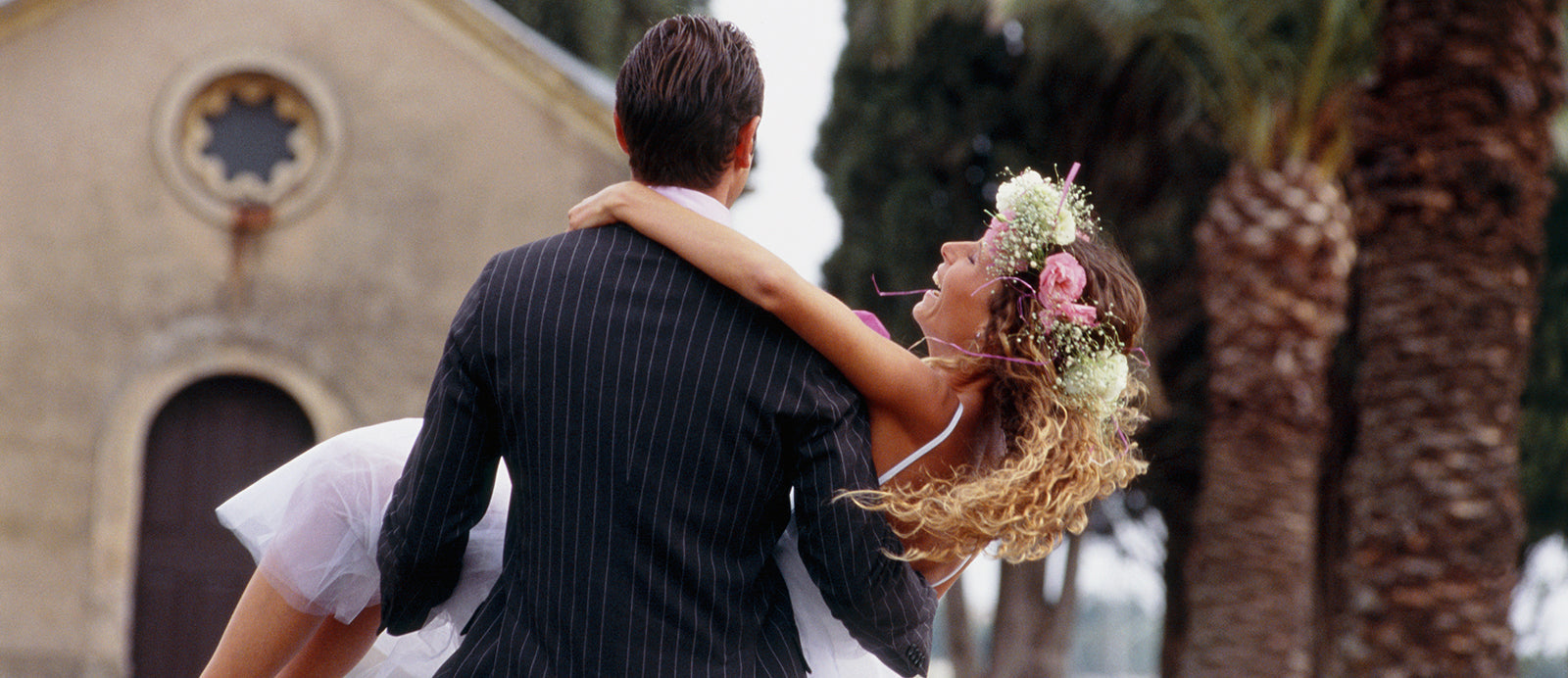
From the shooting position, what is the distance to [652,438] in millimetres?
2025

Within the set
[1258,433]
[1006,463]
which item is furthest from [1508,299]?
[1006,463]

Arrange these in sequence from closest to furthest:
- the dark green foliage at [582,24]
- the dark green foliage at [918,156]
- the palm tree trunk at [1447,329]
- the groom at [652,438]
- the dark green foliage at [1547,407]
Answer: the groom at [652,438]
the palm tree trunk at [1447,329]
the dark green foliage at [918,156]
the dark green foliage at [1547,407]
the dark green foliage at [582,24]

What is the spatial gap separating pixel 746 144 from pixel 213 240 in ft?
29.6

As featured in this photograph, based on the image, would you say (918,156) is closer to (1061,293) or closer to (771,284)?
(1061,293)

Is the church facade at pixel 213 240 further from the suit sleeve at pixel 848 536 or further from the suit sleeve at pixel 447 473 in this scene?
the suit sleeve at pixel 848 536

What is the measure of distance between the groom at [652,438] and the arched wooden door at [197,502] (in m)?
8.70

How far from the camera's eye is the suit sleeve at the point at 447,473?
2.09 m

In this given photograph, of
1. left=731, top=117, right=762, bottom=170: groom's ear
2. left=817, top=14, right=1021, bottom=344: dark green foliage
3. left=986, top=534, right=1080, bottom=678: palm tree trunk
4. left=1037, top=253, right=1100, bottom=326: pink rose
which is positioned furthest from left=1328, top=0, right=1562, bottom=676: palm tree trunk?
left=986, top=534, right=1080, bottom=678: palm tree trunk

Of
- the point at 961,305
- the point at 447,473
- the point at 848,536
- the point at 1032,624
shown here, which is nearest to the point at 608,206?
the point at 447,473

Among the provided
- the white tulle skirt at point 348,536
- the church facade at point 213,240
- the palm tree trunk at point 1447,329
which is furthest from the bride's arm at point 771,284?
the church facade at point 213,240

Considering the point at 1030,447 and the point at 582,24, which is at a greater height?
the point at 582,24

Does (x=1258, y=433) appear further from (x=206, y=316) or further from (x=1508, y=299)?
(x=206, y=316)

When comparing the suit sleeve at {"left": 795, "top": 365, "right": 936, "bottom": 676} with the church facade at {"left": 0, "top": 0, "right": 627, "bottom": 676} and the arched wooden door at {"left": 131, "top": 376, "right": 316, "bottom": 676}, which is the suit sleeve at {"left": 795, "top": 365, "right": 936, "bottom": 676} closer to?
the church facade at {"left": 0, "top": 0, "right": 627, "bottom": 676}

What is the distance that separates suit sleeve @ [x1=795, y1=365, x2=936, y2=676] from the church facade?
8301 mm
